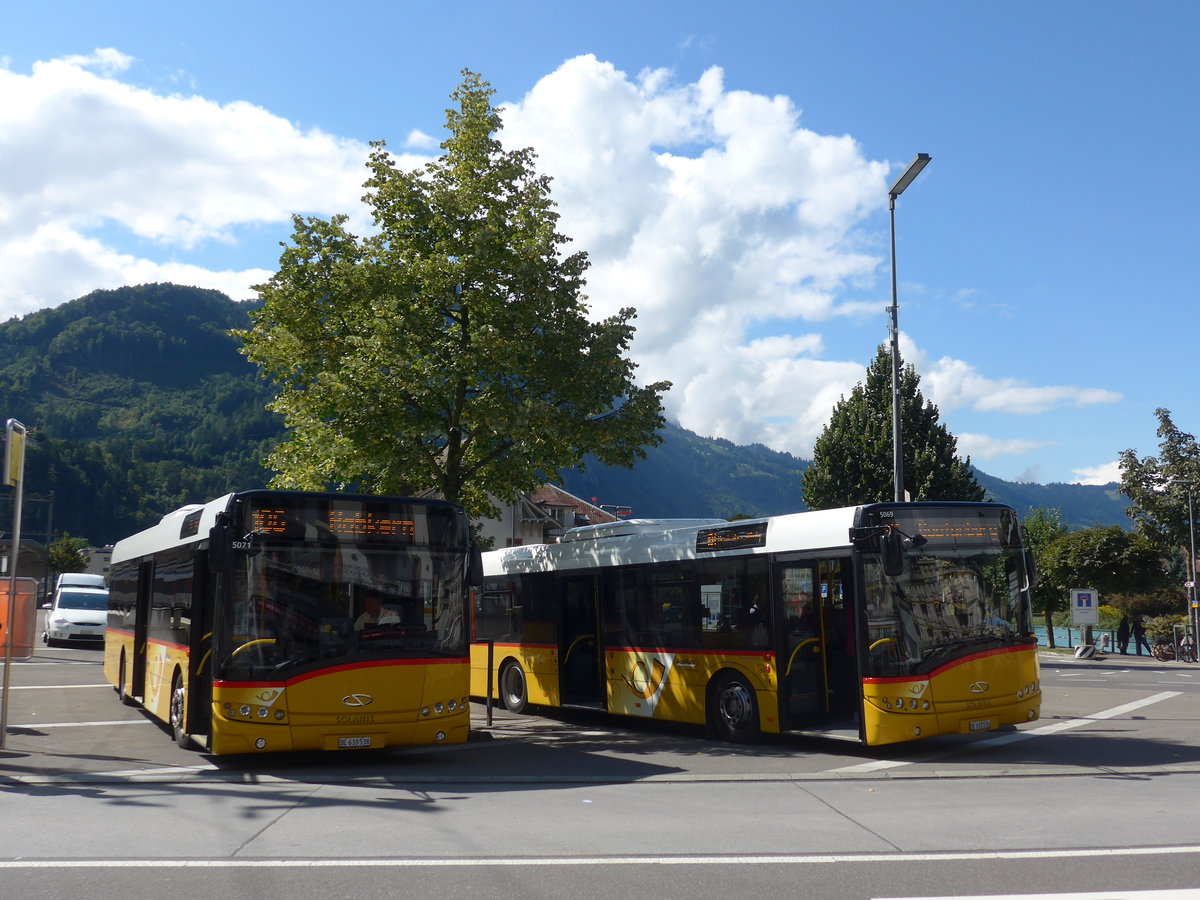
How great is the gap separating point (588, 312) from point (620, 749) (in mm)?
6701

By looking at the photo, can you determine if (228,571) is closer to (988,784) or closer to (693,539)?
(693,539)

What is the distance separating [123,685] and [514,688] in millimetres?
6823

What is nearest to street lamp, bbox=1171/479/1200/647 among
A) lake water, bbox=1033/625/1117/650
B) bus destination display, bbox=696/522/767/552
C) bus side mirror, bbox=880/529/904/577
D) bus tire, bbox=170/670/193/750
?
lake water, bbox=1033/625/1117/650

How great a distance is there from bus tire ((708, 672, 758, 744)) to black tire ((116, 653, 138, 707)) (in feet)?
33.1

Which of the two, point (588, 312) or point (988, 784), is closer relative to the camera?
point (988, 784)

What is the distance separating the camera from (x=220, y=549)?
36.9 ft

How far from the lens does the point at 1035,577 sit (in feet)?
44.3

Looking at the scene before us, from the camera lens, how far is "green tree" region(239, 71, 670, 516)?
1553cm

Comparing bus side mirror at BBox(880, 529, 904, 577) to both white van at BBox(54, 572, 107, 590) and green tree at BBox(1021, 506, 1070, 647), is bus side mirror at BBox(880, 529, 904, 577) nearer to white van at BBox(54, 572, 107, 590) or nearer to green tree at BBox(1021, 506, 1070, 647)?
white van at BBox(54, 572, 107, 590)

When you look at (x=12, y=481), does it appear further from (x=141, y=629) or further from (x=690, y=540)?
(x=690, y=540)

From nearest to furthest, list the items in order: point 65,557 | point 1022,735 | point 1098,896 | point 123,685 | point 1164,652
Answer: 1. point 1098,896
2. point 1022,735
3. point 123,685
4. point 1164,652
5. point 65,557

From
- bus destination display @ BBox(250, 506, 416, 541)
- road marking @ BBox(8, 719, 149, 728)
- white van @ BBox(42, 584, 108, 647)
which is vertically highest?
bus destination display @ BBox(250, 506, 416, 541)

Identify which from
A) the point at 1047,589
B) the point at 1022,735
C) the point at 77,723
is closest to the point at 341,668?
the point at 77,723

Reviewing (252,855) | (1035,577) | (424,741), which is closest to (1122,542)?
(1035,577)
